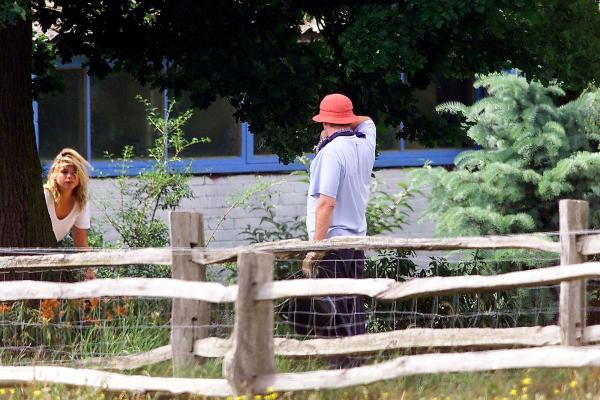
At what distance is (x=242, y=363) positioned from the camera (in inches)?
252

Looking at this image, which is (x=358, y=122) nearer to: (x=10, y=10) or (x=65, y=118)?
(x=10, y=10)

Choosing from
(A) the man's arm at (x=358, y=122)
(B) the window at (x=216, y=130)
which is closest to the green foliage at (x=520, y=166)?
(B) the window at (x=216, y=130)

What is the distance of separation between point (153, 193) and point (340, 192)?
4.51 meters

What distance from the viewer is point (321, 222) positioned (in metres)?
7.40

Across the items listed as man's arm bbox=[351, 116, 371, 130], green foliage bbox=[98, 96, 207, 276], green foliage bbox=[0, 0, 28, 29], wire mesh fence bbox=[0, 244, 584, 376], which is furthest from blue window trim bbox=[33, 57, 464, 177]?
green foliage bbox=[0, 0, 28, 29]

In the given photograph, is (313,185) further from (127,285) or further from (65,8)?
(65,8)

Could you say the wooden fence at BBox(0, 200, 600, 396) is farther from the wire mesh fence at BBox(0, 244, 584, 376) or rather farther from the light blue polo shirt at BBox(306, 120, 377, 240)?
the light blue polo shirt at BBox(306, 120, 377, 240)

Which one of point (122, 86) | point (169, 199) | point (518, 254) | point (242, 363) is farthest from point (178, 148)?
point (242, 363)

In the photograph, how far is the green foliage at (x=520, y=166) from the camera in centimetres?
1125

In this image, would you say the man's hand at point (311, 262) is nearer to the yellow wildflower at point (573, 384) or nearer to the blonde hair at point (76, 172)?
the yellow wildflower at point (573, 384)

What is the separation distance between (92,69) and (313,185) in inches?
107

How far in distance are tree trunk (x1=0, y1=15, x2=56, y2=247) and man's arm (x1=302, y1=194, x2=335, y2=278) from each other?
2.57 m

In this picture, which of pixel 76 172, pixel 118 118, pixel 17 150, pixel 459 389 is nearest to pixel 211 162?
pixel 118 118

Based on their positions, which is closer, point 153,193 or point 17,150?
point 17,150
